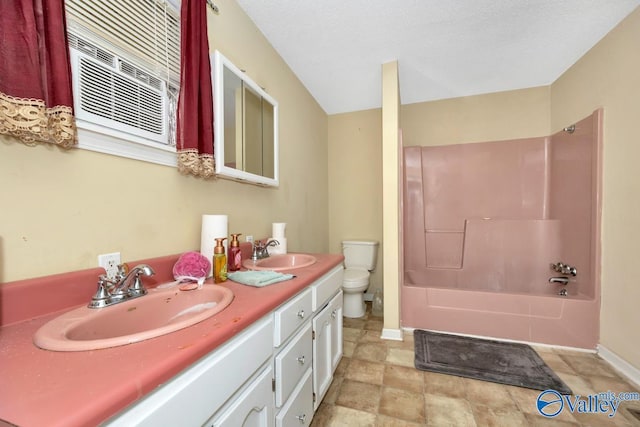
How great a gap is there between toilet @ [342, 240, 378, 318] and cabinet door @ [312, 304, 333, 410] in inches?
34.3

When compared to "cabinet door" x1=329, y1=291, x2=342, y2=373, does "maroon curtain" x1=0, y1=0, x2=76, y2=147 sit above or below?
above

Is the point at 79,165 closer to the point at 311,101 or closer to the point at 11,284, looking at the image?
the point at 11,284

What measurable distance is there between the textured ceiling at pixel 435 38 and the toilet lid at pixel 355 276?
186cm

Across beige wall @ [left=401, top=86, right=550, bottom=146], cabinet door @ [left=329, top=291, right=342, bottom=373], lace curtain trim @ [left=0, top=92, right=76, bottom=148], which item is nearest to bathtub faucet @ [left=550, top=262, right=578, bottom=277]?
beige wall @ [left=401, top=86, right=550, bottom=146]

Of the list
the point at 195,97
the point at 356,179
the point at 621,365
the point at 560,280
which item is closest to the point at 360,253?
the point at 356,179

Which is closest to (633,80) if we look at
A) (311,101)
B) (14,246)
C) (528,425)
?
(528,425)

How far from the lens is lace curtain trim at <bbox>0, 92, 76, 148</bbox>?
618mm

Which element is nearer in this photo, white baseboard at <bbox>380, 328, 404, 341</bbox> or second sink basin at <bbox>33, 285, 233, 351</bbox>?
second sink basin at <bbox>33, 285, 233, 351</bbox>

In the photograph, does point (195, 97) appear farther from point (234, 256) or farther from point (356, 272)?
point (356, 272)

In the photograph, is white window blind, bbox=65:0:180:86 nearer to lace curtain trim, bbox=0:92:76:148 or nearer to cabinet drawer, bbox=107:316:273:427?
lace curtain trim, bbox=0:92:76:148

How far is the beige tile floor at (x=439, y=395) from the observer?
1293 millimetres

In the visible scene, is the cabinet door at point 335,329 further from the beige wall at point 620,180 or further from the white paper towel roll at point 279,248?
the beige wall at point 620,180

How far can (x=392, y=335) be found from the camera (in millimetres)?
2119

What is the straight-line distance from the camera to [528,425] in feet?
4.13
